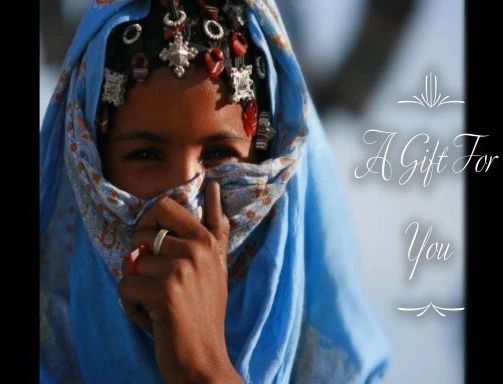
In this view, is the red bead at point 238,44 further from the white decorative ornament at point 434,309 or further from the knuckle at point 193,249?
the white decorative ornament at point 434,309

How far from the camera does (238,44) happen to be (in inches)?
76.6

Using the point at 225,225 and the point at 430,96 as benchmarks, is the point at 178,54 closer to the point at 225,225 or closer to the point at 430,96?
the point at 225,225

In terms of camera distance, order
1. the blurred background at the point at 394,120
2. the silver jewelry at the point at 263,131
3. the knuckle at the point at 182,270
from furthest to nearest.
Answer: the blurred background at the point at 394,120, the silver jewelry at the point at 263,131, the knuckle at the point at 182,270

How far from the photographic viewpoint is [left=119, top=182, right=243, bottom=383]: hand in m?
1.89

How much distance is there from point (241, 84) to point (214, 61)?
0.08 meters

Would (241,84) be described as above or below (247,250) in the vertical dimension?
above

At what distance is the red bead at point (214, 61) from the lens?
1.91 metres

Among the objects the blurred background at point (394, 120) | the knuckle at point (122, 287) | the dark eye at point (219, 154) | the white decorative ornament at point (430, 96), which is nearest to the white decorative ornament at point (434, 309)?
the blurred background at point (394, 120)

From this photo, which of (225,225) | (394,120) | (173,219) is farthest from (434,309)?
(173,219)

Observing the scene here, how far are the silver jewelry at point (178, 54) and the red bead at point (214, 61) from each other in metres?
0.03

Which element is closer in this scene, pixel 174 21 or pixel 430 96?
pixel 174 21

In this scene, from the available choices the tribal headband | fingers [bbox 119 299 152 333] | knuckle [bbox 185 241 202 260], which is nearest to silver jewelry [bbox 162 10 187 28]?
the tribal headband
